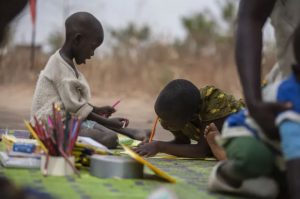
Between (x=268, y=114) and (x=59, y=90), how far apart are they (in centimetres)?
216

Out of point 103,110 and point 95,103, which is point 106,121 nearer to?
point 103,110

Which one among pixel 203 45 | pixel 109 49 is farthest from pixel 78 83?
pixel 203 45

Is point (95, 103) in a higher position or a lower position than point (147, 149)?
higher

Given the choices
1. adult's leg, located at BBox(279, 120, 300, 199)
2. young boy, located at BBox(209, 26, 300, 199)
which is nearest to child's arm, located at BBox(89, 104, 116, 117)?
young boy, located at BBox(209, 26, 300, 199)

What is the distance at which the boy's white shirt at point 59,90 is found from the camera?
15.4 ft

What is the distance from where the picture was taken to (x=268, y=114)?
278 cm

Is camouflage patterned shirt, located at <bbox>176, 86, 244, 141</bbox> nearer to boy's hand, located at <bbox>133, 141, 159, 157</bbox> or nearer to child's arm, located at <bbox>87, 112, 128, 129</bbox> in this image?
boy's hand, located at <bbox>133, 141, 159, 157</bbox>

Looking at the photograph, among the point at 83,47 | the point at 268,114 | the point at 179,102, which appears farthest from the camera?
the point at 83,47

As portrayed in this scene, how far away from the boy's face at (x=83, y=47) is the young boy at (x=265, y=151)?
2043mm

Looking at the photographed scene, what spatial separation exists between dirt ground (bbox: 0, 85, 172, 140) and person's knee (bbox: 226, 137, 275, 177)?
13.0 ft

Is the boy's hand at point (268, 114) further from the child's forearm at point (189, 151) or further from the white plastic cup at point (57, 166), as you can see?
the child's forearm at point (189, 151)

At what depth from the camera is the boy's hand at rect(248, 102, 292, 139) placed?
275 centimetres

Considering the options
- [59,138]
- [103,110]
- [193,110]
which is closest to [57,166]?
[59,138]

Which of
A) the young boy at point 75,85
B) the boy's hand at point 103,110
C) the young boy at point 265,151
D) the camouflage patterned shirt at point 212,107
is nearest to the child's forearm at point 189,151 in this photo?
the camouflage patterned shirt at point 212,107
